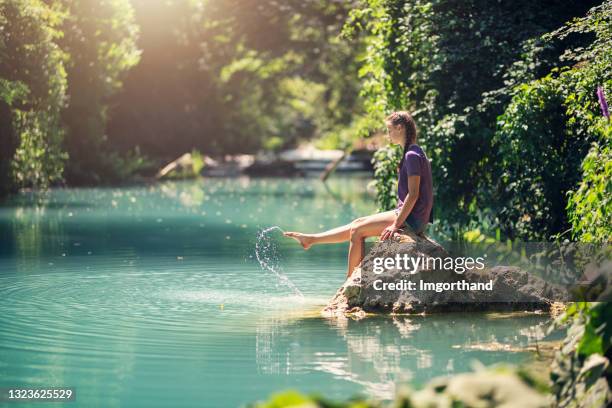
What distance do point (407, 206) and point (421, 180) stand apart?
1.15 ft

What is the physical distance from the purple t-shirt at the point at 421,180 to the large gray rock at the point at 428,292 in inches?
10.2

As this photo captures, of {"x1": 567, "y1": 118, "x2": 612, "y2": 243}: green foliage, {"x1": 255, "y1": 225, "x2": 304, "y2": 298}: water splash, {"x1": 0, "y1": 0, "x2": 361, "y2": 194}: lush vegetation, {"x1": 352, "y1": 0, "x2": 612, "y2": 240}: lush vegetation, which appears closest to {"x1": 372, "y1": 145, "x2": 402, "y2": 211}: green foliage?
{"x1": 352, "y1": 0, "x2": 612, "y2": 240}: lush vegetation

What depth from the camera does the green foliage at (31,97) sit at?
27.3 m

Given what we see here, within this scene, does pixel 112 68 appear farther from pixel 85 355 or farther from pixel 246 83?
pixel 85 355

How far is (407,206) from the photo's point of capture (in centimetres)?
1134

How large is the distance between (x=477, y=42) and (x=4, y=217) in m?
12.4

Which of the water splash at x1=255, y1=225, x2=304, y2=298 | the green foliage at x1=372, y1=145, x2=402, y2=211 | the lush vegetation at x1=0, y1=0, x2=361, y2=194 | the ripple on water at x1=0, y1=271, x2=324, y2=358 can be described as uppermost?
the lush vegetation at x1=0, y1=0, x2=361, y2=194

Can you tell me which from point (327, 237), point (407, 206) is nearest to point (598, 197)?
point (407, 206)

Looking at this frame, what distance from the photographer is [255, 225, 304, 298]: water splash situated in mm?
13712

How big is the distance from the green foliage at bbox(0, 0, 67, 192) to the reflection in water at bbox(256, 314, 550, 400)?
56.9 feet

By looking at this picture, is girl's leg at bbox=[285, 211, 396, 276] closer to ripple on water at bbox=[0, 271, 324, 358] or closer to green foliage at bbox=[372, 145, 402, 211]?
ripple on water at bbox=[0, 271, 324, 358]

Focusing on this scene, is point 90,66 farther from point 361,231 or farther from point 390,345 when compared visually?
point 390,345

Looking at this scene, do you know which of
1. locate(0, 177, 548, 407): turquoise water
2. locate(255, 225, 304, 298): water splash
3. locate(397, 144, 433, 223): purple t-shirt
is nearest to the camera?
locate(0, 177, 548, 407): turquoise water

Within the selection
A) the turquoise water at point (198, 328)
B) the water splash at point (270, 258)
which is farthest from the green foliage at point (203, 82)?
the turquoise water at point (198, 328)
